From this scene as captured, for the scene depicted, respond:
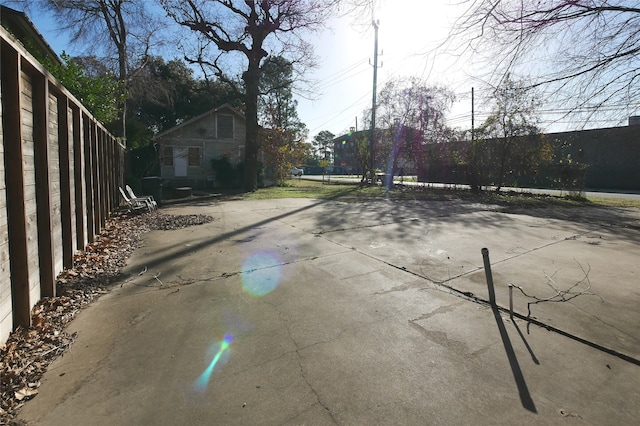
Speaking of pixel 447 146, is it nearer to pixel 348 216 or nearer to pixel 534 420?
pixel 348 216

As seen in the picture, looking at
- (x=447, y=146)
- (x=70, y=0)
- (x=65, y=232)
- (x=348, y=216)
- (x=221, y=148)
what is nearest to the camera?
(x=65, y=232)

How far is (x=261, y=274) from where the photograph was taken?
4414 mm

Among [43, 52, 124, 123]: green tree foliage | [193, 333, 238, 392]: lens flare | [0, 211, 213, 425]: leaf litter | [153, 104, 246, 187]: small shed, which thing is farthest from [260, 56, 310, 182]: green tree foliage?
[193, 333, 238, 392]: lens flare

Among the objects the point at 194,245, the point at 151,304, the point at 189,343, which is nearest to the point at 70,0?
the point at 194,245

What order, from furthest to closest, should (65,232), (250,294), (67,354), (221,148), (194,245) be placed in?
(221,148) → (194,245) → (65,232) → (250,294) → (67,354)

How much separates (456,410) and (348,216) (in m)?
7.78

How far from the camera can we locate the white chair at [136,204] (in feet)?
30.9

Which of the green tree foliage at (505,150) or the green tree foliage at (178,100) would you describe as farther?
the green tree foliage at (178,100)

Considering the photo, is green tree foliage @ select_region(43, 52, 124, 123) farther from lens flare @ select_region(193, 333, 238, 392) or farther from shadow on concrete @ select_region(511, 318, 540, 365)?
shadow on concrete @ select_region(511, 318, 540, 365)

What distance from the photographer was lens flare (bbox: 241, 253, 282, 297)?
12.8 ft

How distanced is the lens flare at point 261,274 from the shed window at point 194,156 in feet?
62.7

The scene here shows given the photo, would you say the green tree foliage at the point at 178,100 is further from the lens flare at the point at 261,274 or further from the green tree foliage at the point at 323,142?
the green tree foliage at the point at 323,142

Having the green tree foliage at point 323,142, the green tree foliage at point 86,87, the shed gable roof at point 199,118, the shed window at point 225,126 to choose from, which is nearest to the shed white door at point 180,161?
the shed gable roof at point 199,118

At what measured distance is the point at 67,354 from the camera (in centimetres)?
253
